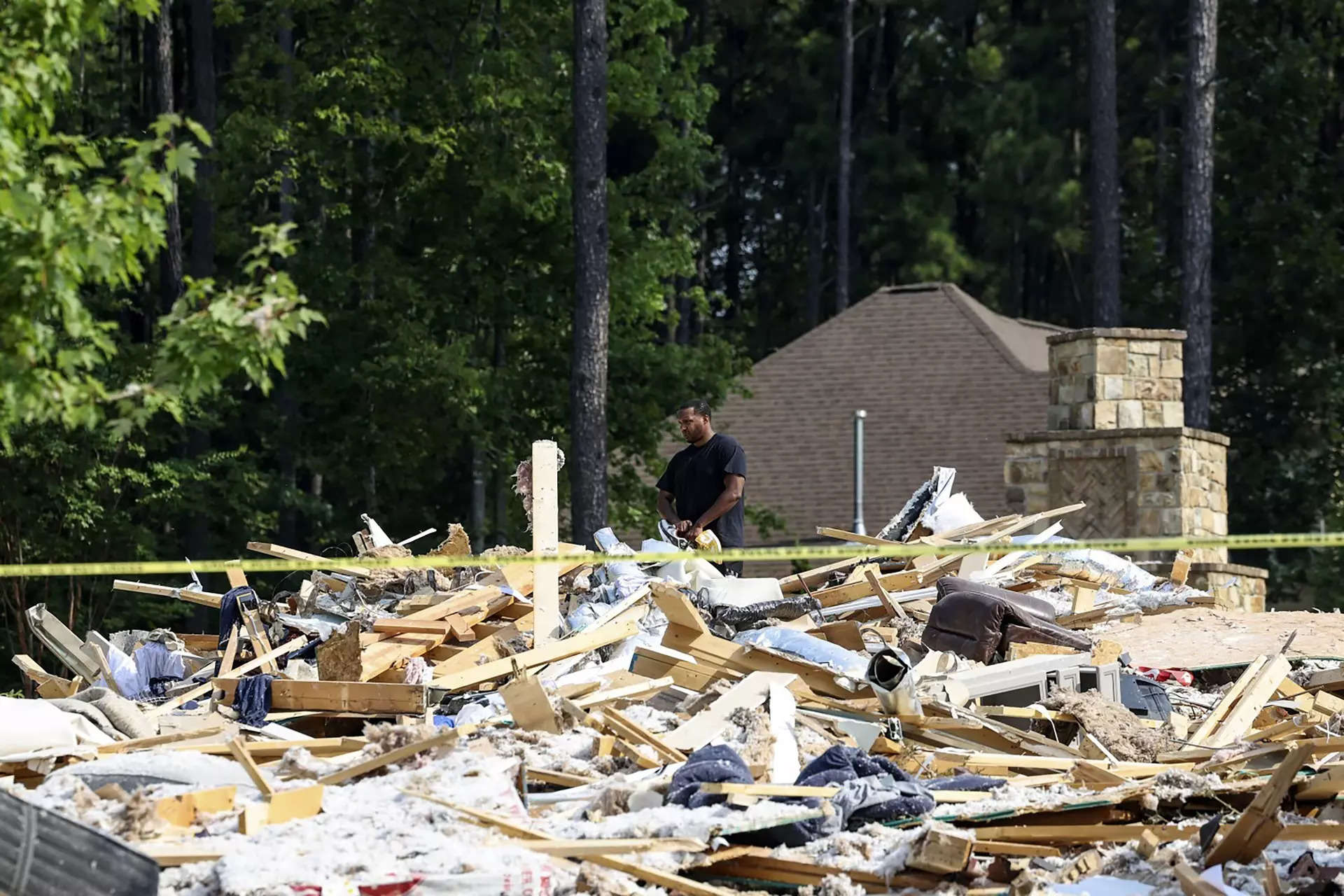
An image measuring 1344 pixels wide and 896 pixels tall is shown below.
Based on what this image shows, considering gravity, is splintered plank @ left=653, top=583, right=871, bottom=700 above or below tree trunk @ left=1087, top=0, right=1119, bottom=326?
below

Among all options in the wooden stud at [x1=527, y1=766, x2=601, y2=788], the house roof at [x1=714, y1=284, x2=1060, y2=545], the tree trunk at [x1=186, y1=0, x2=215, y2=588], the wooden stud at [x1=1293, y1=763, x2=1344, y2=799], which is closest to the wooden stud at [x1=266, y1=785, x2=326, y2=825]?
the wooden stud at [x1=527, y1=766, x2=601, y2=788]

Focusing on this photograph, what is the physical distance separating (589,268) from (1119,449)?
7634mm

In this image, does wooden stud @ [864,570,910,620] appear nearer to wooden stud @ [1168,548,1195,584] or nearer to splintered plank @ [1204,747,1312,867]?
wooden stud @ [1168,548,1195,584]

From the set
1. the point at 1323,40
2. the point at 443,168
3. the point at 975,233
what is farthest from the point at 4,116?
the point at 975,233

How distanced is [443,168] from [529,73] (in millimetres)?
1634

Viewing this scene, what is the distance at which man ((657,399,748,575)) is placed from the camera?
12.6 m

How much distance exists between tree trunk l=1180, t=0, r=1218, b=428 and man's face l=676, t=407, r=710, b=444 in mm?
15648

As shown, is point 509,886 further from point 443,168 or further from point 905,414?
point 905,414

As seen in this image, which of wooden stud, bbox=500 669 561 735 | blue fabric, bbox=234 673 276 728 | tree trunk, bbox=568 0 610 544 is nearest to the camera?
wooden stud, bbox=500 669 561 735

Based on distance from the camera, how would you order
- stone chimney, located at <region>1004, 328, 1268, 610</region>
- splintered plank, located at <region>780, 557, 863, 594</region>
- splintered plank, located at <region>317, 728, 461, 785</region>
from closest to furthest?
splintered plank, located at <region>317, 728, 461, 785</region>, splintered plank, located at <region>780, 557, 863, 594</region>, stone chimney, located at <region>1004, 328, 1268, 610</region>

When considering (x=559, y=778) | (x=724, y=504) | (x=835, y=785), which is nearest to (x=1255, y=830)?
(x=835, y=785)

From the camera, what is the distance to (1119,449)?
57.7 ft

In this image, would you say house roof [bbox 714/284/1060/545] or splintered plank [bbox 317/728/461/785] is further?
house roof [bbox 714/284/1060/545]

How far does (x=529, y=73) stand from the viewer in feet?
84.1
